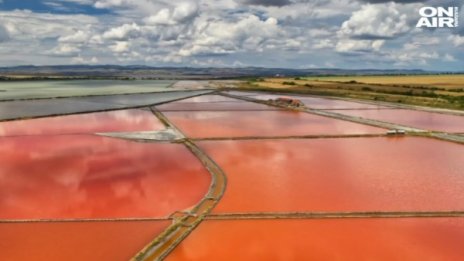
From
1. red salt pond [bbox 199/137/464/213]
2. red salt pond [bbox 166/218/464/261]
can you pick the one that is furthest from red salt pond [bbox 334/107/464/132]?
red salt pond [bbox 166/218/464/261]

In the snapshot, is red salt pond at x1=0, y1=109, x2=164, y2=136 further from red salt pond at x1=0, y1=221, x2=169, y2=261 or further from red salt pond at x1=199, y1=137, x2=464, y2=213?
red salt pond at x1=0, y1=221, x2=169, y2=261

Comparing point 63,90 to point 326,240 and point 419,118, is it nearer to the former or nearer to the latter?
point 419,118

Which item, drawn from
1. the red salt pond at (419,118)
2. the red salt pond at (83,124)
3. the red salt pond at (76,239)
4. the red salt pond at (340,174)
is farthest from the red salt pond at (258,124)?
the red salt pond at (76,239)

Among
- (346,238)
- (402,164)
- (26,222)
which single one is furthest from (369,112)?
(26,222)

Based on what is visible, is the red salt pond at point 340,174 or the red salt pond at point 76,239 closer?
the red salt pond at point 76,239

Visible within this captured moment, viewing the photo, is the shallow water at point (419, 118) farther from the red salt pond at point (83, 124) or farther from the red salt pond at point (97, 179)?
the red salt pond at point (97, 179)

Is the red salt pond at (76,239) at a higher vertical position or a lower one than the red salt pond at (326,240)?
higher
